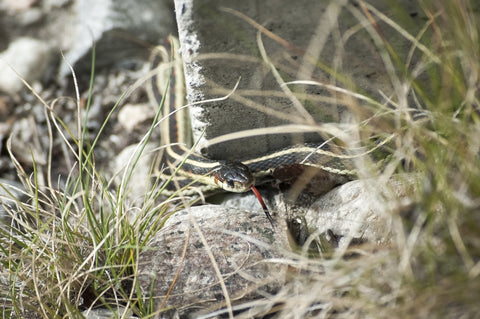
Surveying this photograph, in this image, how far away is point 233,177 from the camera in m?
2.01

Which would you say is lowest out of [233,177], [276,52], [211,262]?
[211,262]

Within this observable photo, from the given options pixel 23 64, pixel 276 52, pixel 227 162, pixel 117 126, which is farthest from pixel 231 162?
pixel 23 64

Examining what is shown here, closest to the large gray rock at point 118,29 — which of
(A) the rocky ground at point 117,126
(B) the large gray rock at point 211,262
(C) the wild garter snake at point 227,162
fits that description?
(A) the rocky ground at point 117,126

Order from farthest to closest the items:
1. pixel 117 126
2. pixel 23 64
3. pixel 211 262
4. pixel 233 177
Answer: pixel 23 64, pixel 117 126, pixel 233 177, pixel 211 262

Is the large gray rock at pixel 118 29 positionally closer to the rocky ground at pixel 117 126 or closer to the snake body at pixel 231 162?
the rocky ground at pixel 117 126

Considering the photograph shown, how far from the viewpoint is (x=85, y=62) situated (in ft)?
9.67

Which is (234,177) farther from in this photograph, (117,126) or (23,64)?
(23,64)

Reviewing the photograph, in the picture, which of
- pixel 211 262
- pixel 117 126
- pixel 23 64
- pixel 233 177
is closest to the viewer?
pixel 211 262

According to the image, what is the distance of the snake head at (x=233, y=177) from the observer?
2.00m

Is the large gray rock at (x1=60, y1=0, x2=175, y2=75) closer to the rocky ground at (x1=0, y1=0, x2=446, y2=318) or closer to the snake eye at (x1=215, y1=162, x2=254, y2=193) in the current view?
the rocky ground at (x1=0, y1=0, x2=446, y2=318)

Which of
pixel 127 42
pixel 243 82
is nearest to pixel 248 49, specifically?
pixel 243 82

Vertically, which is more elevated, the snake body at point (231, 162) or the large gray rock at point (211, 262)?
the snake body at point (231, 162)

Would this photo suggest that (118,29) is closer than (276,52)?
No

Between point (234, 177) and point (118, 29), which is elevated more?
point (118, 29)
